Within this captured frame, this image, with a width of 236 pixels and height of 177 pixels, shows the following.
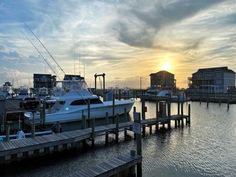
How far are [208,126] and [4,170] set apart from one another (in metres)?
23.9

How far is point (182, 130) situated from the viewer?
96.2ft

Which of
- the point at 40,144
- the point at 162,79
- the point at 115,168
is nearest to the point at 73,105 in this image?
the point at 40,144

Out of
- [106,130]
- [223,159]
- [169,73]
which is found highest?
[169,73]

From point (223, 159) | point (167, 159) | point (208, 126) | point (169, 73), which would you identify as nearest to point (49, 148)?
point (167, 159)

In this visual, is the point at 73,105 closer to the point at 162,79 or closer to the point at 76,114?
the point at 76,114

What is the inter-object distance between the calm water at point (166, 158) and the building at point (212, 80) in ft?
274

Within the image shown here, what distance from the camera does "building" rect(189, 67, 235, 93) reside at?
106 meters

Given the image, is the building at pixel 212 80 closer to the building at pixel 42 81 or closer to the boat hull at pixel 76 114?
the building at pixel 42 81

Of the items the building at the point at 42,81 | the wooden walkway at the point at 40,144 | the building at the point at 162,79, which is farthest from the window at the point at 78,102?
the building at the point at 162,79

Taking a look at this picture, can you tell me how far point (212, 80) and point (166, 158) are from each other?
→ 98.6 metres

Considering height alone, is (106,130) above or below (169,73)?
below

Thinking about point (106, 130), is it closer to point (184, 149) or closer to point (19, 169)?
point (184, 149)

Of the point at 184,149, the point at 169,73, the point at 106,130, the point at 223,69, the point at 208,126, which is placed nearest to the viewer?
the point at 184,149

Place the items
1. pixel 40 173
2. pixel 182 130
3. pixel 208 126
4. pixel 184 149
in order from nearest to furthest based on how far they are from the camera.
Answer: pixel 40 173, pixel 184 149, pixel 182 130, pixel 208 126
